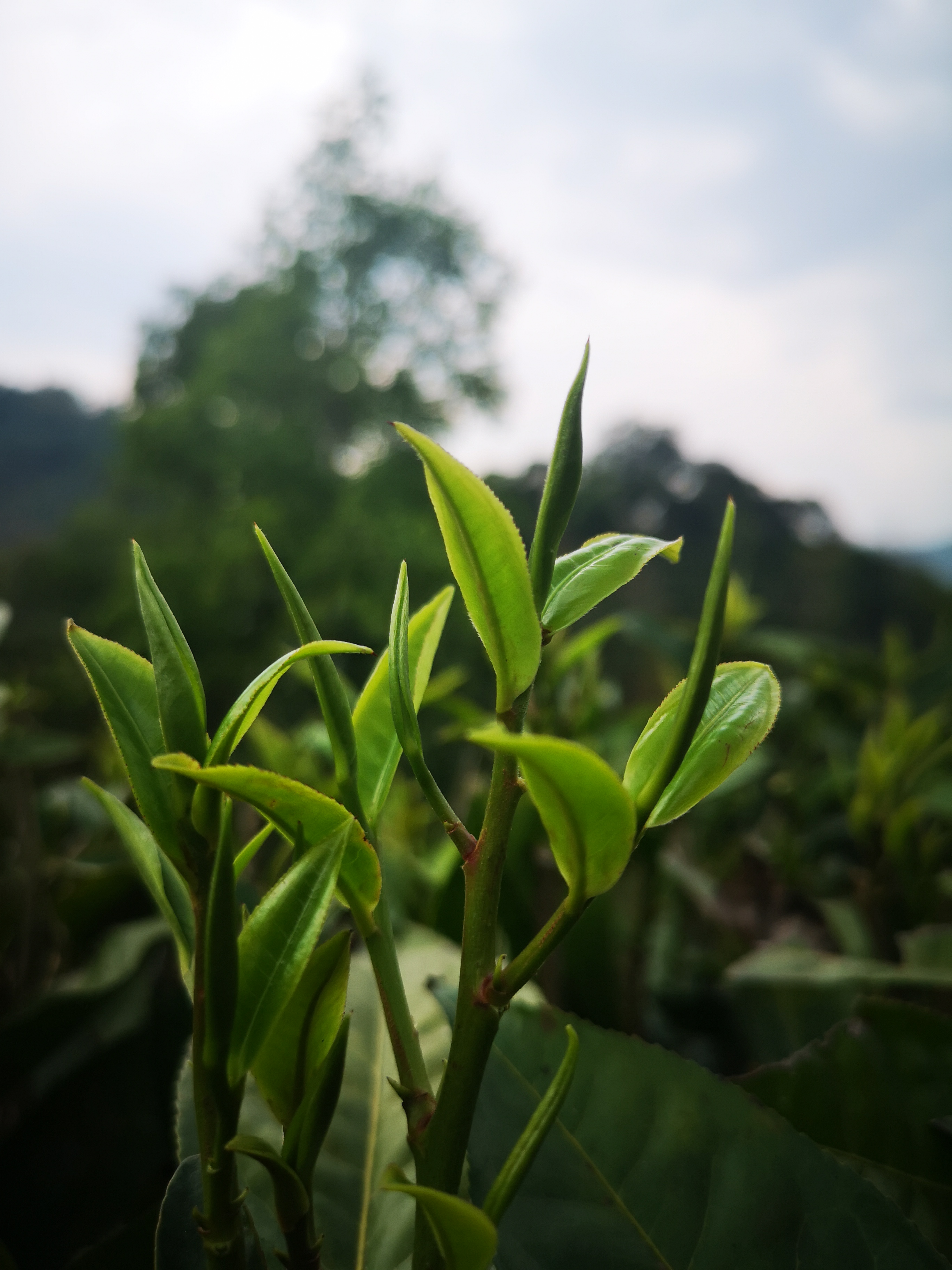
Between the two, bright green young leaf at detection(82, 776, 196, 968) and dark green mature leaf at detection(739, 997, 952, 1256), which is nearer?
bright green young leaf at detection(82, 776, 196, 968)

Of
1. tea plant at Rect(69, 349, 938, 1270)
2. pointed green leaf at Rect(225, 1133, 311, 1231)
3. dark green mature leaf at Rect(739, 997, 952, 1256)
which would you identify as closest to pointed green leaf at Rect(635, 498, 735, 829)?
tea plant at Rect(69, 349, 938, 1270)

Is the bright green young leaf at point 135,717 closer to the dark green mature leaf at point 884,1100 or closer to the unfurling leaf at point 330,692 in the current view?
the unfurling leaf at point 330,692

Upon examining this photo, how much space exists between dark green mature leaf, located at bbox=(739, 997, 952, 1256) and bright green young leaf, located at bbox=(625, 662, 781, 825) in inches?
8.0

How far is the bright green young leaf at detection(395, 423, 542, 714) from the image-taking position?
18 centimetres

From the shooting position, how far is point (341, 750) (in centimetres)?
19

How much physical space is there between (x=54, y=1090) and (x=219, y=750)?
46 centimetres

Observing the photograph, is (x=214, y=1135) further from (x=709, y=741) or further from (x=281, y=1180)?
(x=709, y=741)

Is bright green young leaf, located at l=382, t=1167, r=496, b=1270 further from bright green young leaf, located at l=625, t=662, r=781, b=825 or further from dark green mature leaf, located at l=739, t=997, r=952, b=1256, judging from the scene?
dark green mature leaf, located at l=739, t=997, r=952, b=1256

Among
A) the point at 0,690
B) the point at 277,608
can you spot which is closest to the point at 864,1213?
the point at 0,690

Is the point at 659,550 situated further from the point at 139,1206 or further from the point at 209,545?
the point at 209,545

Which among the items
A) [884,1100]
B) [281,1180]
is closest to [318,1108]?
[281,1180]

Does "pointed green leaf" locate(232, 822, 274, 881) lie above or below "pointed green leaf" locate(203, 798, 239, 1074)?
above

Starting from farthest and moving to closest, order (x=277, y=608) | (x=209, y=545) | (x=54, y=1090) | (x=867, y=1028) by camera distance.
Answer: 1. (x=209, y=545)
2. (x=277, y=608)
3. (x=54, y=1090)
4. (x=867, y=1028)

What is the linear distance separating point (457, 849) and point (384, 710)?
0.05 m
